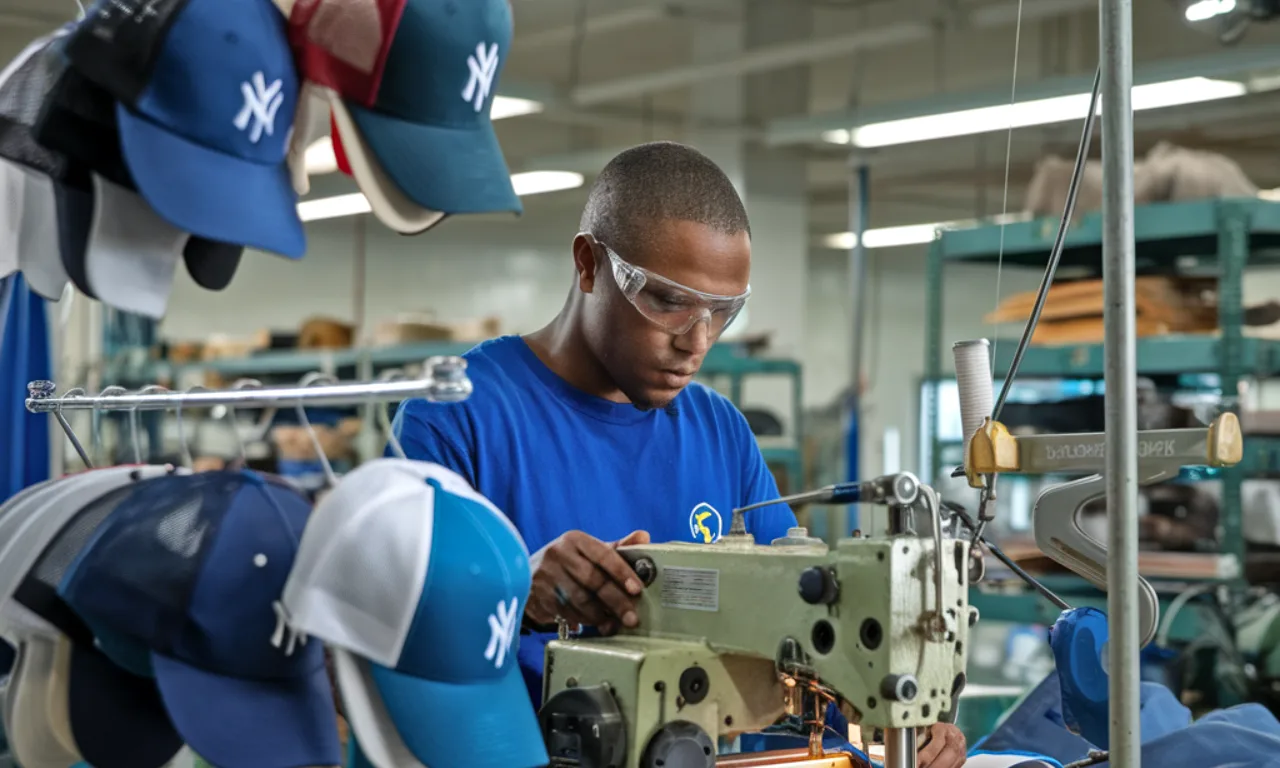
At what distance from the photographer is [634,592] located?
1.70m

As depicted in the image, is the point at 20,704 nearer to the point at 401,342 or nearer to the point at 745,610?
the point at 745,610

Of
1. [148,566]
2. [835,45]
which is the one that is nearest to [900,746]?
[148,566]

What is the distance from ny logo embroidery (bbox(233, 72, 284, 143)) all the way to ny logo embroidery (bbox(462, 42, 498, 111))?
0.57 feet

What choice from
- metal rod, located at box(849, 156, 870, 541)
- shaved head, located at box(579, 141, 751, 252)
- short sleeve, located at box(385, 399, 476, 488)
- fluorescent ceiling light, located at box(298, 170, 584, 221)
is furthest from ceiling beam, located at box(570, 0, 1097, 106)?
short sleeve, located at box(385, 399, 476, 488)

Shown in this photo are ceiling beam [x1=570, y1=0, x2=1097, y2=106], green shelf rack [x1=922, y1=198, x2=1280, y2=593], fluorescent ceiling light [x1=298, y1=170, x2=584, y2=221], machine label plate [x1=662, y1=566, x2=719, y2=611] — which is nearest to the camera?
machine label plate [x1=662, y1=566, x2=719, y2=611]

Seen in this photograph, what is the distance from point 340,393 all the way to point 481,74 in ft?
1.10

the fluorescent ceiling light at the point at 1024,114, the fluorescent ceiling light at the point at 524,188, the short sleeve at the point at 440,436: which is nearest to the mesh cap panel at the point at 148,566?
the short sleeve at the point at 440,436

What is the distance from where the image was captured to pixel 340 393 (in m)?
1.22

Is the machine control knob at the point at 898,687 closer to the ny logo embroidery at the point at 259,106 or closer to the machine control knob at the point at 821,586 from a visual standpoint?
the machine control knob at the point at 821,586

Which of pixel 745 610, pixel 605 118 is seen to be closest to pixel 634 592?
pixel 745 610

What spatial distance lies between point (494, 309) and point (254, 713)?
45.2 ft

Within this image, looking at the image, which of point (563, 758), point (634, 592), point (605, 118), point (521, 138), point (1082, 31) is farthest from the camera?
point (521, 138)

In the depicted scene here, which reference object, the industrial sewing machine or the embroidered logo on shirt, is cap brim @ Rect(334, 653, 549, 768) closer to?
the industrial sewing machine

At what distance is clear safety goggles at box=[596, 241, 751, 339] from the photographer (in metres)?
1.94
